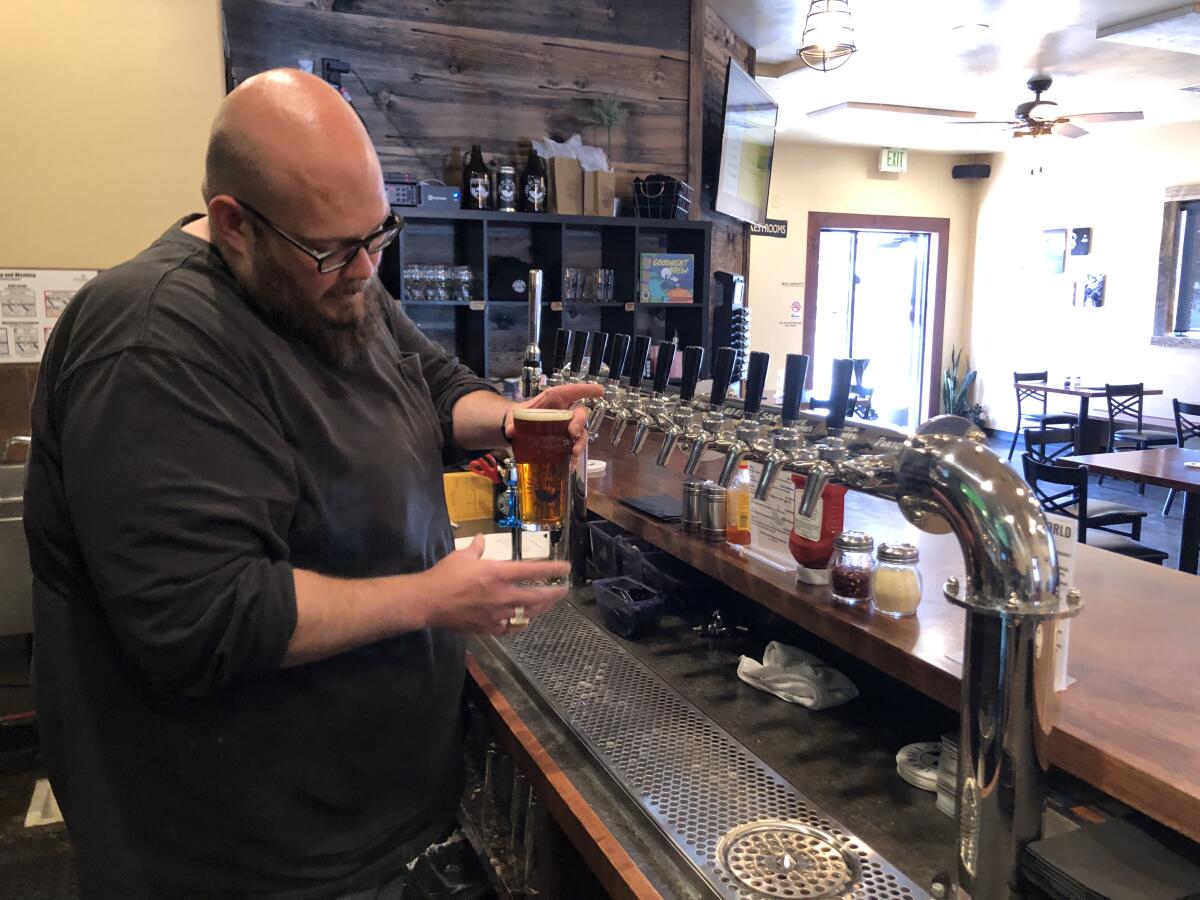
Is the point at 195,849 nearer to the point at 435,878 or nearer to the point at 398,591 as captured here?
the point at 398,591

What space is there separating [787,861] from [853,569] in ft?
1.44

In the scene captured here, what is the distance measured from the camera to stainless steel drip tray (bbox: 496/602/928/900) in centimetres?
99

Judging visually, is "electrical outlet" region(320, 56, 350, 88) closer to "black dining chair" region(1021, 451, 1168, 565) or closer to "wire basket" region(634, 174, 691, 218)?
"wire basket" region(634, 174, 691, 218)

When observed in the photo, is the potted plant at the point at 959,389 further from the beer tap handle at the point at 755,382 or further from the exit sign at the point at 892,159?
the beer tap handle at the point at 755,382

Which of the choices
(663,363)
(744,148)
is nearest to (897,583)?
(663,363)

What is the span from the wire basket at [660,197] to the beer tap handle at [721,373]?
304 centimetres

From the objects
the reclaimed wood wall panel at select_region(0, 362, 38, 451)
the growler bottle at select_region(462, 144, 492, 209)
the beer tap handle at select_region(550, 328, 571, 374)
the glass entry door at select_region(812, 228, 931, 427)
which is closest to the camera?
the beer tap handle at select_region(550, 328, 571, 374)

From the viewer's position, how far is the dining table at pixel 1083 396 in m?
5.50

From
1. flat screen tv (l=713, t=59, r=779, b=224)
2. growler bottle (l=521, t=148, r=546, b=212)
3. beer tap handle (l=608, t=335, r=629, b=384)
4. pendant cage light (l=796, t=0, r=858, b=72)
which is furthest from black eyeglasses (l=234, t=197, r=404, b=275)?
flat screen tv (l=713, t=59, r=779, b=224)

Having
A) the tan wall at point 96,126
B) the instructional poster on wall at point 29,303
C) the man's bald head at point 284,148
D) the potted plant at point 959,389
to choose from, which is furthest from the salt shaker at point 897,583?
the potted plant at point 959,389

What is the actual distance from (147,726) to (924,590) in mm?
1058

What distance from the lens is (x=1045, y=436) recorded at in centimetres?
595

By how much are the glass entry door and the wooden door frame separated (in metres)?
0.10

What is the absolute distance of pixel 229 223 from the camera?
1.01 m
